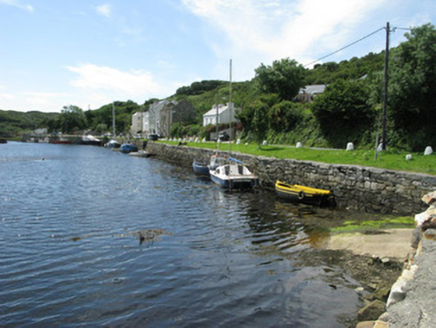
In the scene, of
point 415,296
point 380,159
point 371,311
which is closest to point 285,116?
point 380,159

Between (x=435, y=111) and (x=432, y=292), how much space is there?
21864 millimetres

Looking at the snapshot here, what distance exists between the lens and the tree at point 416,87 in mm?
21297

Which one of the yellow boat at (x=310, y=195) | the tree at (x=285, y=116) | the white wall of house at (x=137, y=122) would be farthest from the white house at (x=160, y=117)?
the yellow boat at (x=310, y=195)

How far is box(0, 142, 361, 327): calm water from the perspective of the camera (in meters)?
7.90

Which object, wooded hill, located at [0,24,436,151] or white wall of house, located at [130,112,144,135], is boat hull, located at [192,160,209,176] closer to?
wooded hill, located at [0,24,436,151]

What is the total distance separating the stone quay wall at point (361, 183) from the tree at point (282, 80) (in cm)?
2606

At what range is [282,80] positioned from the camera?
50906 millimetres

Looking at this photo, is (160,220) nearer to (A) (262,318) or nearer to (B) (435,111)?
(A) (262,318)

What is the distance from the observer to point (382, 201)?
1716cm

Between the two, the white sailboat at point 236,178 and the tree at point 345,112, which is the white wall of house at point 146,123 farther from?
the white sailboat at point 236,178

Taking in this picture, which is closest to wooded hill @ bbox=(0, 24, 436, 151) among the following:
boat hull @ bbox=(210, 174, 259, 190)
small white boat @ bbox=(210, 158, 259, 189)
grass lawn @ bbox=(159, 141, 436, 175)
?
grass lawn @ bbox=(159, 141, 436, 175)

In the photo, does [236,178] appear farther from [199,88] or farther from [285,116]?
[199,88]

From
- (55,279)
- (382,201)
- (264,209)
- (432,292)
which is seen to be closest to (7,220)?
(55,279)

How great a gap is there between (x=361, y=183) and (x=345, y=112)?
13.0m
